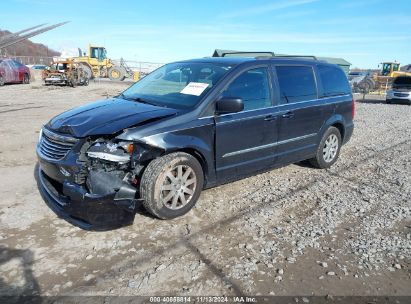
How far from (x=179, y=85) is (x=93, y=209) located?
2.04 m

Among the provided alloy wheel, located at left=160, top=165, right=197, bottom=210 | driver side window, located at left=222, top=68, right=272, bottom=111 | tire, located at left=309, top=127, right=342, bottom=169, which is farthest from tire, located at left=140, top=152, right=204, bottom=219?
tire, located at left=309, top=127, right=342, bottom=169

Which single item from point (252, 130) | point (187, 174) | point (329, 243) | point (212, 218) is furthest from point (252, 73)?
point (329, 243)

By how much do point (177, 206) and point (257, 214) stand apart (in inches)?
38.9

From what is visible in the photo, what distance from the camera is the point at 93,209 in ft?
11.7

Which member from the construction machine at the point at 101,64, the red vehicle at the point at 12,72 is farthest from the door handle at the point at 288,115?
the construction machine at the point at 101,64

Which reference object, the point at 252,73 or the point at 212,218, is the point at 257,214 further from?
the point at 252,73

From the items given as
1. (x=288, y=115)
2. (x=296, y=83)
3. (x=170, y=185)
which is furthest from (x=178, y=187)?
(x=296, y=83)

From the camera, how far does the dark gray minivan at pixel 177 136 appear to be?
3676 mm

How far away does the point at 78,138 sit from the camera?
3752 mm

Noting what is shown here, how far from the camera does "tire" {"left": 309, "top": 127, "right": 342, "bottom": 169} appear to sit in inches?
240

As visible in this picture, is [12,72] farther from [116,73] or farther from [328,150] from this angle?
[328,150]

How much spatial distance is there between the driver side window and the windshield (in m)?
0.21

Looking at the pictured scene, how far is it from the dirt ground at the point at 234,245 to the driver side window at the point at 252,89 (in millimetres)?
1243

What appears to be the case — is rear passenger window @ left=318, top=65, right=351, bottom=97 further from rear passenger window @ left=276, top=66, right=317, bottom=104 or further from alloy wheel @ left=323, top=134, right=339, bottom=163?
alloy wheel @ left=323, top=134, right=339, bottom=163
